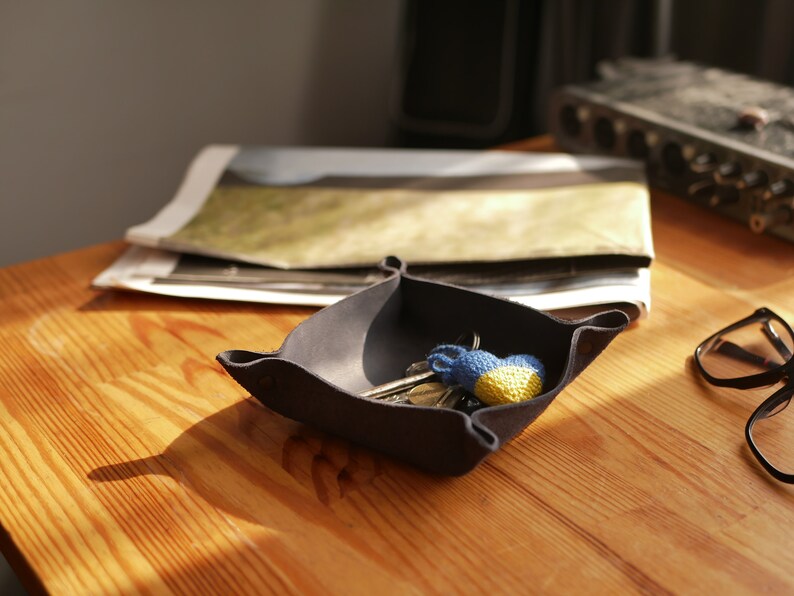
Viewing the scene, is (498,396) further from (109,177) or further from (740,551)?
(109,177)

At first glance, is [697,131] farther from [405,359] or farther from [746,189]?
[405,359]

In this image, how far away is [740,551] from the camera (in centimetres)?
47

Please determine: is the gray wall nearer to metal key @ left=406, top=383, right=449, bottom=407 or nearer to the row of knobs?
the row of knobs

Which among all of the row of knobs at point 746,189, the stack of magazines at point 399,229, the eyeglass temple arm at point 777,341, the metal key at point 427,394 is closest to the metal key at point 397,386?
the metal key at point 427,394

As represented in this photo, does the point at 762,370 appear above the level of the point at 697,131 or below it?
below

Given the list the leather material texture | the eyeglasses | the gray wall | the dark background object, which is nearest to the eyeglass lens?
the eyeglasses

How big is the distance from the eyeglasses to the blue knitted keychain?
0.14 metres

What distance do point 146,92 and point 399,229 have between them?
0.75 meters

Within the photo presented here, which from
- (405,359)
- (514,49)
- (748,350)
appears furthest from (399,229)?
(514,49)

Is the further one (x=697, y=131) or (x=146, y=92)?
(x=146, y=92)

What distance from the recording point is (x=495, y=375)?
1.76 feet

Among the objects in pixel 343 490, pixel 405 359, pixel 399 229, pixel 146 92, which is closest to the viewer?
pixel 343 490

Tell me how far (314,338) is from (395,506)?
0.46 ft

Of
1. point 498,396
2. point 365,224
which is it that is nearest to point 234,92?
point 365,224
